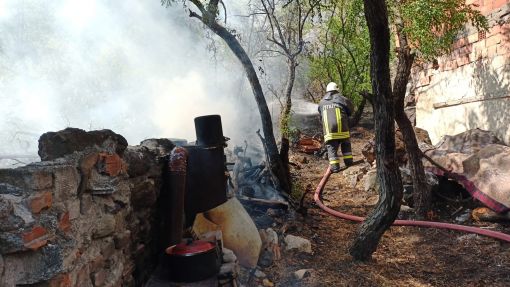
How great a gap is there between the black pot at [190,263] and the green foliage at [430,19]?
15.5ft

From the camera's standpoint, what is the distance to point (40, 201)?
1.79m

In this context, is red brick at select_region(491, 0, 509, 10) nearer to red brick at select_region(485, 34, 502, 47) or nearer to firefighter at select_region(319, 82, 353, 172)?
red brick at select_region(485, 34, 502, 47)

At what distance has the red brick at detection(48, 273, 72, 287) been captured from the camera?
1779 mm

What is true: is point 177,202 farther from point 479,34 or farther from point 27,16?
point 27,16

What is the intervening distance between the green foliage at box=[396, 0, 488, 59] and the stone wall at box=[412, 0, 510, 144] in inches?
12.0

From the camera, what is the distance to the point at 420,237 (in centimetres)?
505

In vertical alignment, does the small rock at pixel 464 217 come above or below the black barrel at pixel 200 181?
below

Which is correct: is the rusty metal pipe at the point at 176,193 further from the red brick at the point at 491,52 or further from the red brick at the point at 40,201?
the red brick at the point at 491,52

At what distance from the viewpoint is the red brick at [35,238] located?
164 centimetres

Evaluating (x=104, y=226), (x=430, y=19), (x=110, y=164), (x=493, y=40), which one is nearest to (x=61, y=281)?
(x=104, y=226)

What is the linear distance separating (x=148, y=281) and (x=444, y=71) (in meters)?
7.54

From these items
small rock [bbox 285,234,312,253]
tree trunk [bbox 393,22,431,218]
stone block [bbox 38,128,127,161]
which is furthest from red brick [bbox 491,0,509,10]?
stone block [bbox 38,128,127,161]

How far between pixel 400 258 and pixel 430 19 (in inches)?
138

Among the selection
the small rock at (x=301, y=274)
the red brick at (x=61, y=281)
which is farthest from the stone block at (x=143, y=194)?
the small rock at (x=301, y=274)
